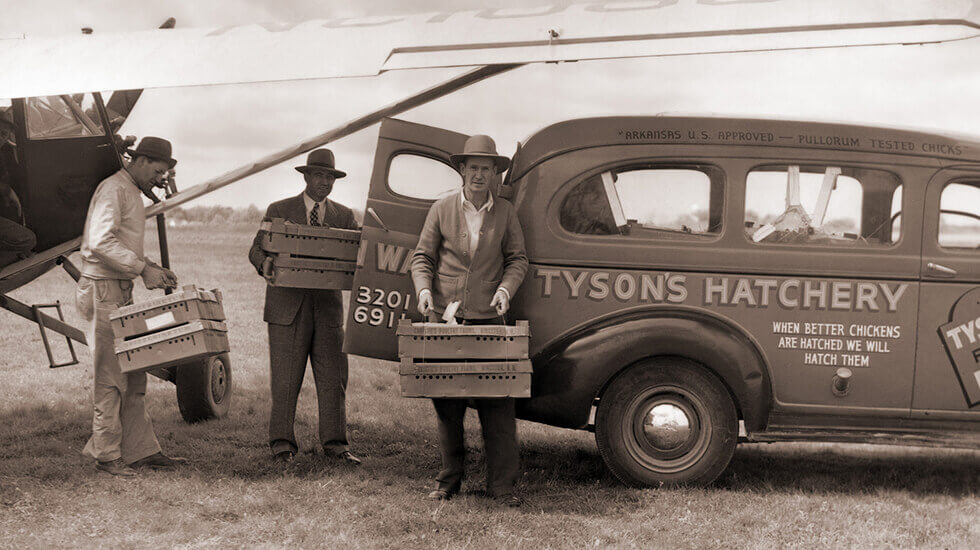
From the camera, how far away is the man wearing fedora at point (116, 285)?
5.85m

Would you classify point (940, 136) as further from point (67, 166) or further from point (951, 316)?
point (67, 166)

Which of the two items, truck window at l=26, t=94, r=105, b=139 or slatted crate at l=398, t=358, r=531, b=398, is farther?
truck window at l=26, t=94, r=105, b=139

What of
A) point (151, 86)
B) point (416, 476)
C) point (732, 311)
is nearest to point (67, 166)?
point (151, 86)

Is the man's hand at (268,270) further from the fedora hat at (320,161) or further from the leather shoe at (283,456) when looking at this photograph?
the leather shoe at (283,456)

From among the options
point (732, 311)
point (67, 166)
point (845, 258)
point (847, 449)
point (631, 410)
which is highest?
point (67, 166)

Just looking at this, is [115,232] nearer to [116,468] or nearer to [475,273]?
[116,468]

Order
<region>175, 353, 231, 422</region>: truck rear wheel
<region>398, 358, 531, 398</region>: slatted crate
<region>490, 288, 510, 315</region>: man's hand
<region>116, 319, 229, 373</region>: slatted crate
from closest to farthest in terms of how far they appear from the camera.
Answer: <region>398, 358, 531, 398</region>: slatted crate → <region>490, 288, 510, 315</region>: man's hand → <region>116, 319, 229, 373</region>: slatted crate → <region>175, 353, 231, 422</region>: truck rear wheel

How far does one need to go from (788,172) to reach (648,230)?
929 millimetres

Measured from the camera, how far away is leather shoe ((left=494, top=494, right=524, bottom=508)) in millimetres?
5293

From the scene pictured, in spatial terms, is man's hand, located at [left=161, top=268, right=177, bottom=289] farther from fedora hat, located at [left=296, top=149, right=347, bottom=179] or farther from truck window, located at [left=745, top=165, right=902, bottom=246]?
truck window, located at [left=745, top=165, right=902, bottom=246]

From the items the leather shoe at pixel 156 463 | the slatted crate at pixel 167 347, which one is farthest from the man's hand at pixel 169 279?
the leather shoe at pixel 156 463

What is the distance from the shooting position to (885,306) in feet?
18.8

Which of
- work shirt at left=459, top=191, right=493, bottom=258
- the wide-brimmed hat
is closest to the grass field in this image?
work shirt at left=459, top=191, right=493, bottom=258

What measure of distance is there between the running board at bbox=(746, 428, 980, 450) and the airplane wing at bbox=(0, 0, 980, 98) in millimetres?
2422
